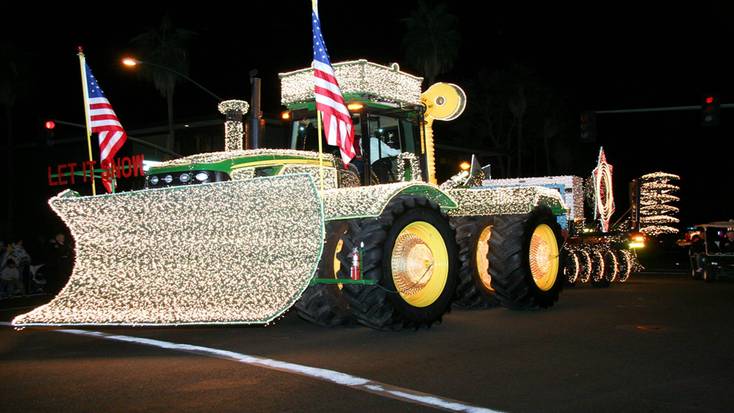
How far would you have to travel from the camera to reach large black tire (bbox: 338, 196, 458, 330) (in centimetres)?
881

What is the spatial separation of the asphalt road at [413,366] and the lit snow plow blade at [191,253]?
17.8 inches

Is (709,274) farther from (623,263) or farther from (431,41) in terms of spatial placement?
(431,41)

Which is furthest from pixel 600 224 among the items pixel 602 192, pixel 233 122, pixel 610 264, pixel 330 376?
pixel 330 376

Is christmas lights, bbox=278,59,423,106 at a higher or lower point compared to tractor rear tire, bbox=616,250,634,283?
higher

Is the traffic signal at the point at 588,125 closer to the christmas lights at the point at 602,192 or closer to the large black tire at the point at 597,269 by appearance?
the christmas lights at the point at 602,192

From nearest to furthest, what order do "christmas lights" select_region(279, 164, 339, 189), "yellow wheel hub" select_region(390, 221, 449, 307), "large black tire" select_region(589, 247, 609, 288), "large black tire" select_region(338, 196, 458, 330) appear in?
1. "large black tire" select_region(338, 196, 458, 330)
2. "yellow wheel hub" select_region(390, 221, 449, 307)
3. "christmas lights" select_region(279, 164, 339, 189)
4. "large black tire" select_region(589, 247, 609, 288)

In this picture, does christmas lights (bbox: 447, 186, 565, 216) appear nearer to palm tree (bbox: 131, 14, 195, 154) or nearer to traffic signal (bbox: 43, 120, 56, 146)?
traffic signal (bbox: 43, 120, 56, 146)

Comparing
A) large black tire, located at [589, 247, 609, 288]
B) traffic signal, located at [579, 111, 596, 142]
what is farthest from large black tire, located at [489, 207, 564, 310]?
traffic signal, located at [579, 111, 596, 142]

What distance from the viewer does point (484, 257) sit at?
1233 centimetres

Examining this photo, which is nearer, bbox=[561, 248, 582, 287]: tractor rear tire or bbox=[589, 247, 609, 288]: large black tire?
bbox=[561, 248, 582, 287]: tractor rear tire

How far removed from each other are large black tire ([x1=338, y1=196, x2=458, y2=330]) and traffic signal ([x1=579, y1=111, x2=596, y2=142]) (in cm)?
1998

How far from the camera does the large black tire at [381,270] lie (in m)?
8.81

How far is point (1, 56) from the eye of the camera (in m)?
43.8

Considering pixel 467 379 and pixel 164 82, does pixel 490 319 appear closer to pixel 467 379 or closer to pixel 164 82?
pixel 467 379
